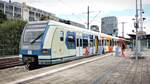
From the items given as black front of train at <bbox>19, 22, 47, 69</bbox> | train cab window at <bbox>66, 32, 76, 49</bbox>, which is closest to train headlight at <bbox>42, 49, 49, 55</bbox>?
black front of train at <bbox>19, 22, 47, 69</bbox>

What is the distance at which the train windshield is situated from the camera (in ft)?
55.1

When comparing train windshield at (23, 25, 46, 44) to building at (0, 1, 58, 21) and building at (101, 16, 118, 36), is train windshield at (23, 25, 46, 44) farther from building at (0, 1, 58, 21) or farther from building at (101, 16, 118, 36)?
building at (0, 1, 58, 21)

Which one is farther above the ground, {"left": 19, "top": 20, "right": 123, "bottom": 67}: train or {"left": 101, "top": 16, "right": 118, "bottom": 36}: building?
{"left": 101, "top": 16, "right": 118, "bottom": 36}: building

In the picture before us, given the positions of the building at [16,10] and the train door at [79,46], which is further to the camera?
the building at [16,10]

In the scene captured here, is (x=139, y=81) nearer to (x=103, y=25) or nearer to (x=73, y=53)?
(x=73, y=53)

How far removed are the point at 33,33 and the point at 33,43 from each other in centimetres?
72

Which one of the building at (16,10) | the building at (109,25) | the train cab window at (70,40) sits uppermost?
the building at (16,10)

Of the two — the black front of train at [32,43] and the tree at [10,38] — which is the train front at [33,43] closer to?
the black front of train at [32,43]

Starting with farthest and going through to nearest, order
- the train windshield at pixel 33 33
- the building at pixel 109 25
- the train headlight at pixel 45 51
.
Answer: the building at pixel 109 25, the train windshield at pixel 33 33, the train headlight at pixel 45 51

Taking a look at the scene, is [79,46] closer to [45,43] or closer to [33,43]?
[33,43]

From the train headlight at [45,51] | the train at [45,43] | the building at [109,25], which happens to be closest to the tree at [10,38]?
the train at [45,43]

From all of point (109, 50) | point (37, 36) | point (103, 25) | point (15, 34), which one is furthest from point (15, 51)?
point (103, 25)

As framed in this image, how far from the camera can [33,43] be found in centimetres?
1688

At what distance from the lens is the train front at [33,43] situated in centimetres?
1653
